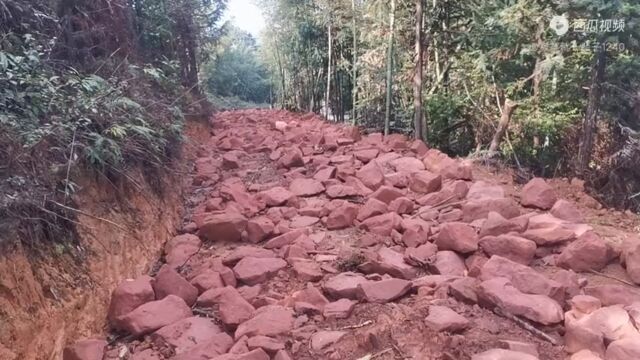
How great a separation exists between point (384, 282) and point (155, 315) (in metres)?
1.11

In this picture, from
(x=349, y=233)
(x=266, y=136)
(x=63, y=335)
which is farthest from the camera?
(x=266, y=136)

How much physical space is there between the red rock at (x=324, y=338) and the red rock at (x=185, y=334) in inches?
18.5

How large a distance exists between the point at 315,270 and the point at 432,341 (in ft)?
3.12

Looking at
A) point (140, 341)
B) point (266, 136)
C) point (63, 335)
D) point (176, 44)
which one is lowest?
point (140, 341)

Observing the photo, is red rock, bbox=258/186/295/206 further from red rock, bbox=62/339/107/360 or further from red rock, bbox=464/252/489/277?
red rock, bbox=62/339/107/360

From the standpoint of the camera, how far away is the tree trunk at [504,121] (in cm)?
527

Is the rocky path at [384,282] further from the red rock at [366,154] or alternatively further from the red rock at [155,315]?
the red rock at [366,154]

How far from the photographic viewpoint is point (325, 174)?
182 inches

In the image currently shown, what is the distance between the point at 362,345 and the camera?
1950 mm

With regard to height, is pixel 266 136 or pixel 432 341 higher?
pixel 266 136

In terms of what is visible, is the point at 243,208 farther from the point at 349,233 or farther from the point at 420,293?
the point at 420,293

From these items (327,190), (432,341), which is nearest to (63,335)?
(432,341)

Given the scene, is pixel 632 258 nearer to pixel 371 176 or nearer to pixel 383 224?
pixel 383 224

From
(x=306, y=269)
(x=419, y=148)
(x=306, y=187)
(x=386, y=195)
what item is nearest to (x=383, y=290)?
(x=306, y=269)
